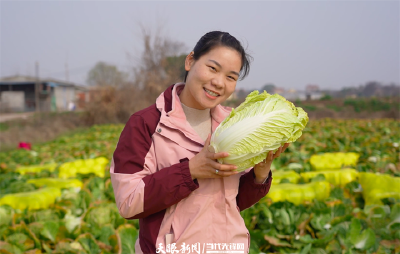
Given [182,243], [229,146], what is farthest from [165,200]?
[229,146]

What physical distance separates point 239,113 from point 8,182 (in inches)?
214

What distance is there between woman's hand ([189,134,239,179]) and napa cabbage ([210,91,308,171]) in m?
0.06

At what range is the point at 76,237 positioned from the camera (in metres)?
3.66

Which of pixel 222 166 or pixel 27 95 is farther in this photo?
pixel 27 95

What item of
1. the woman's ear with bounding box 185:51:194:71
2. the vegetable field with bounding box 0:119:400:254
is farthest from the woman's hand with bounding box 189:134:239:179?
the vegetable field with bounding box 0:119:400:254

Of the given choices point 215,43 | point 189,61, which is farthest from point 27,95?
point 215,43

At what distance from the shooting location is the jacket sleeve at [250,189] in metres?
1.99

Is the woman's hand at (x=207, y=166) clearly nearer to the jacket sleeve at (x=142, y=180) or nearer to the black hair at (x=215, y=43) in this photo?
the jacket sleeve at (x=142, y=180)

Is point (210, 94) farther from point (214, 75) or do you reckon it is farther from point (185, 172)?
point (185, 172)

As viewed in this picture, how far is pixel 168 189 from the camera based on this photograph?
1665 mm

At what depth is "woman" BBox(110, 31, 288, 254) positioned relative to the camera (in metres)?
1.69

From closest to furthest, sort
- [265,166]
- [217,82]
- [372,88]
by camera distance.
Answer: [217,82]
[265,166]
[372,88]

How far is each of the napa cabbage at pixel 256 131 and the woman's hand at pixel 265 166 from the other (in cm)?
3

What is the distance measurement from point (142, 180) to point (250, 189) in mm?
675
